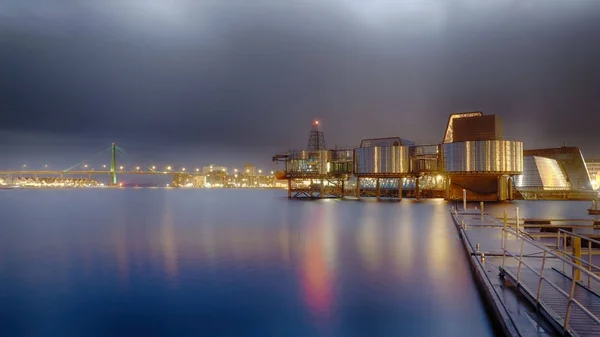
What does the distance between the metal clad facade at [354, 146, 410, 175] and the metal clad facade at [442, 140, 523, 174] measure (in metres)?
8.64

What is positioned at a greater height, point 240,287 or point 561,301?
point 561,301

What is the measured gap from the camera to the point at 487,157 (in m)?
68.8

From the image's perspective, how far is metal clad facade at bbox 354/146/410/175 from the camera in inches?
2980

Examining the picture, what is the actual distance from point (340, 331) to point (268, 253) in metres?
12.6

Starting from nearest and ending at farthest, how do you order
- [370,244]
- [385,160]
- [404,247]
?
[404,247] < [370,244] < [385,160]

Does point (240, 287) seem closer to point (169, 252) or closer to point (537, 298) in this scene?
point (169, 252)

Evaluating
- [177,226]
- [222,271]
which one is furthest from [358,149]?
[222,271]

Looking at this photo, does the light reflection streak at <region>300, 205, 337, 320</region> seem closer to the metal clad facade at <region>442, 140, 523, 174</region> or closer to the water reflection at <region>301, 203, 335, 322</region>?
the water reflection at <region>301, 203, 335, 322</region>

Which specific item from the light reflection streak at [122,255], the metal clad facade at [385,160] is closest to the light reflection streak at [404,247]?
the light reflection streak at [122,255]

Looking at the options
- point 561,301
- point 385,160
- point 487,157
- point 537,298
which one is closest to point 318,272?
point 537,298

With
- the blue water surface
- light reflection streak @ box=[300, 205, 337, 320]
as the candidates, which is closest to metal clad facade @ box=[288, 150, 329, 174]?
light reflection streak @ box=[300, 205, 337, 320]

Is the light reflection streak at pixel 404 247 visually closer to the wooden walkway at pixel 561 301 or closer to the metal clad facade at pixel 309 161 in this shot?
the wooden walkway at pixel 561 301

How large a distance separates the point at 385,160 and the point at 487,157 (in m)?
17.3

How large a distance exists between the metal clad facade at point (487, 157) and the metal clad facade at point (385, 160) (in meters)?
8.64
